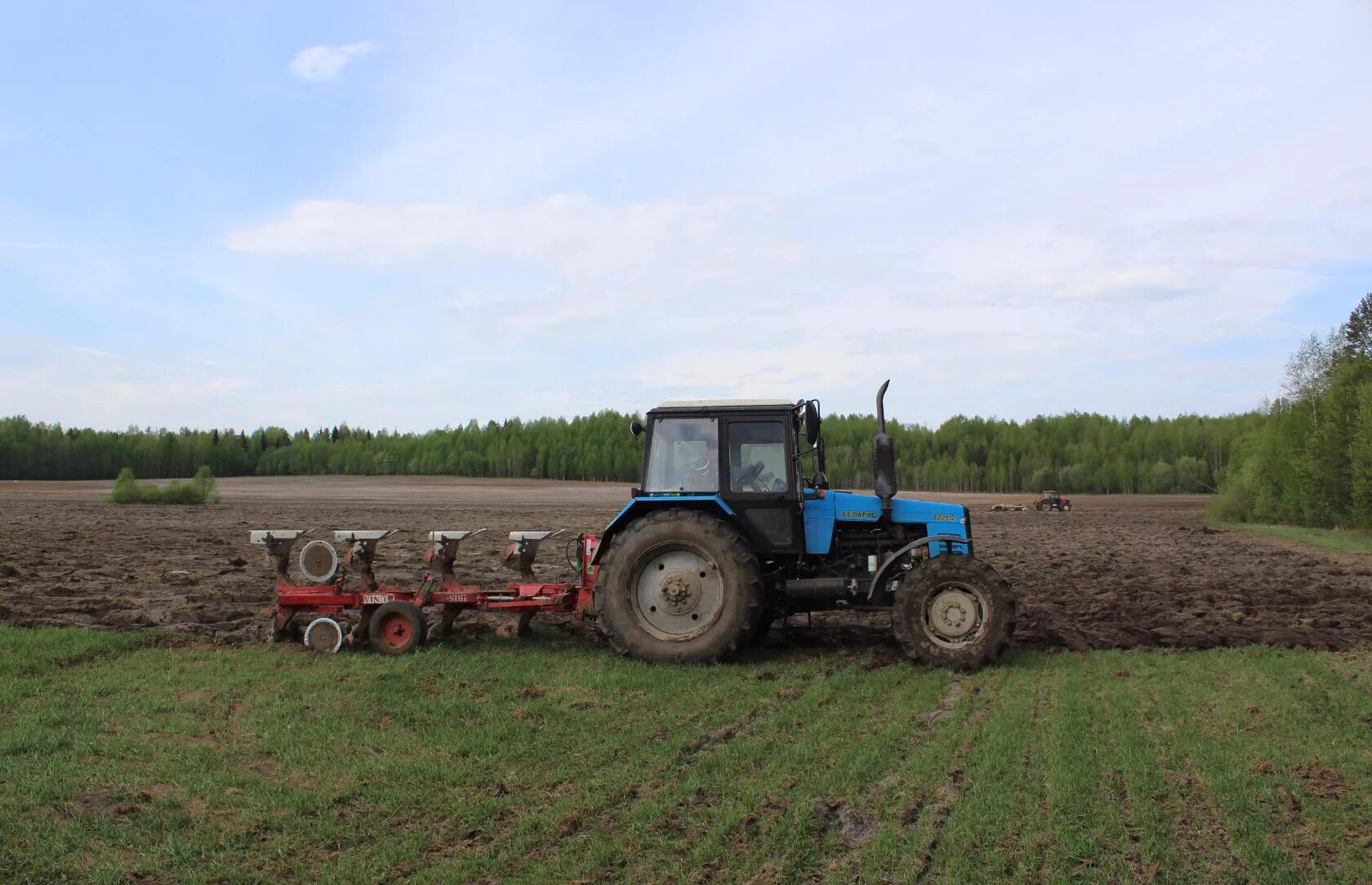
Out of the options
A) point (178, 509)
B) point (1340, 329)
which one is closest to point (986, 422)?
point (1340, 329)

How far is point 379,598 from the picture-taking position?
10.2 metres

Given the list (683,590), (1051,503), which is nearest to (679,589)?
(683,590)

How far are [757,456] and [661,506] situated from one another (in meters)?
1.07

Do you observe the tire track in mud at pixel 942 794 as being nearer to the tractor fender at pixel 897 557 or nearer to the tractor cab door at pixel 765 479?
the tractor fender at pixel 897 557

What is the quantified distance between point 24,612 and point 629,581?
767 cm

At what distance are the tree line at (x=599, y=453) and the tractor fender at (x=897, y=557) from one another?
69.9m

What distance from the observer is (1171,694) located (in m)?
8.14

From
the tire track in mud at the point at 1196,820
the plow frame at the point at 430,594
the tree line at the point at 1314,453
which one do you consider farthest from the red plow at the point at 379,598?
the tree line at the point at 1314,453

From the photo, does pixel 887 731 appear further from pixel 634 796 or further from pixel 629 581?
pixel 629 581

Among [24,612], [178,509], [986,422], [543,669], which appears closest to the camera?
[543,669]

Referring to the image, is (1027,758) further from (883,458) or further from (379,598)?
(379,598)

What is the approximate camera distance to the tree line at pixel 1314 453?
3116 centimetres

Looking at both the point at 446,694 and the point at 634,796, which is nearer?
the point at 634,796

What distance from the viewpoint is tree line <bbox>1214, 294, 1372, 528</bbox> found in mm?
31156
